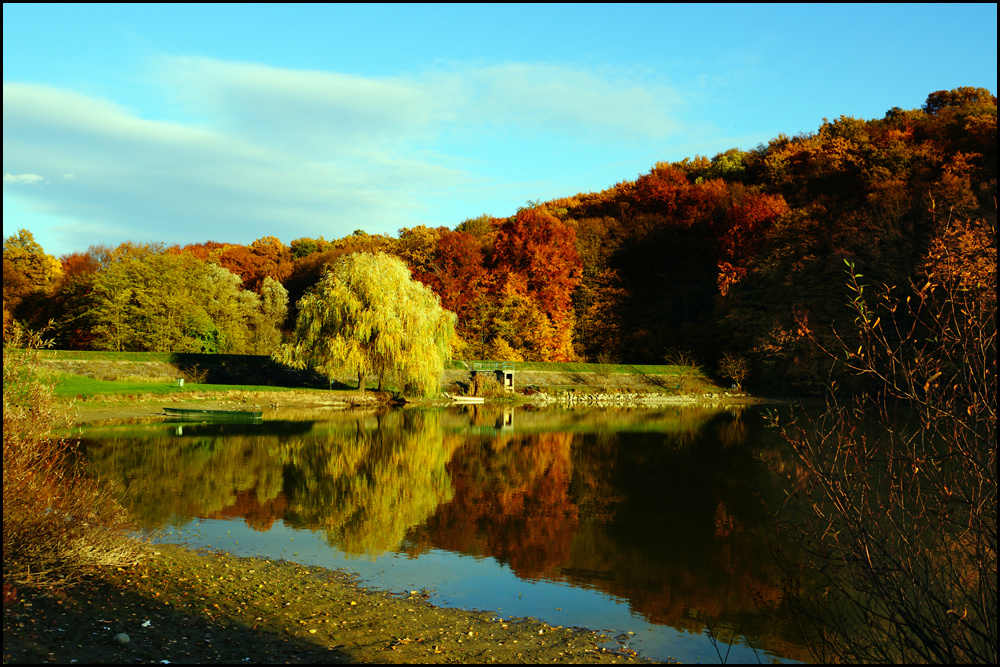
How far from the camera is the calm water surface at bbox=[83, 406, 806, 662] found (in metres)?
8.88

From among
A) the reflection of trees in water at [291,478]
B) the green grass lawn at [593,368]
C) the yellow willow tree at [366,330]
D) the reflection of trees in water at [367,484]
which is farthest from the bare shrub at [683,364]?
the reflection of trees in water at [291,478]

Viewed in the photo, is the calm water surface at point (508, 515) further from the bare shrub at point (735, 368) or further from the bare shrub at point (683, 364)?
the bare shrub at point (683, 364)

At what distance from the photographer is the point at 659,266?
63719 millimetres

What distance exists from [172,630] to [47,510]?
2.25m

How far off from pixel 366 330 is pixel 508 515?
23205mm

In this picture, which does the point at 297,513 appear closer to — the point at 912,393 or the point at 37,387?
the point at 37,387

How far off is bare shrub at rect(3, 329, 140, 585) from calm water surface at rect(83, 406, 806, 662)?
2.53 m

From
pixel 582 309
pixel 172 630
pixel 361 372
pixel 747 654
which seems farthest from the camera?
pixel 582 309

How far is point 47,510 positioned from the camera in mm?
7812

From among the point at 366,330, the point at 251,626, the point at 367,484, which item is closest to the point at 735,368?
the point at 366,330

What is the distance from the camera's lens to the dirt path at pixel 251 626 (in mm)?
6355

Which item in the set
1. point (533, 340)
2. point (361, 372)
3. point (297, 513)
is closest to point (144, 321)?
point (361, 372)

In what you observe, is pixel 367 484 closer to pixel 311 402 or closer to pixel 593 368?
pixel 311 402

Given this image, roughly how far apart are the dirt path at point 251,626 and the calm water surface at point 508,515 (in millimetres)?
685
